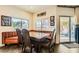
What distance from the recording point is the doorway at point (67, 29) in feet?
7.27

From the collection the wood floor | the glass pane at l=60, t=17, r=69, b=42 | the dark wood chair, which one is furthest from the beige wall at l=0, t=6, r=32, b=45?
the glass pane at l=60, t=17, r=69, b=42

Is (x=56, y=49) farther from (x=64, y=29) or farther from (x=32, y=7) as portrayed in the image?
(x=32, y=7)

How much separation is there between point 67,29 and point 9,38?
1113mm

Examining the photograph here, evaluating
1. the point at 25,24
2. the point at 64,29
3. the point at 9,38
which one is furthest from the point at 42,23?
the point at 9,38

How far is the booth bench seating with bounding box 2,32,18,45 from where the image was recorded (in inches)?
83.9

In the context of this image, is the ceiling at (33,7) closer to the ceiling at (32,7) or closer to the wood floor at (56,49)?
the ceiling at (32,7)

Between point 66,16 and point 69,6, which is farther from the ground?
point 69,6

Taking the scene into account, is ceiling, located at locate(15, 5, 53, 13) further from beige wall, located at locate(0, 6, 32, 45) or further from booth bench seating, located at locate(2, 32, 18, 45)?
booth bench seating, located at locate(2, 32, 18, 45)

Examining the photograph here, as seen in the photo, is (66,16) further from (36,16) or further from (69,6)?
(36,16)

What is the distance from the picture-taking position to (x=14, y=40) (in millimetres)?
2182

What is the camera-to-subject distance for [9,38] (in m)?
2.16
